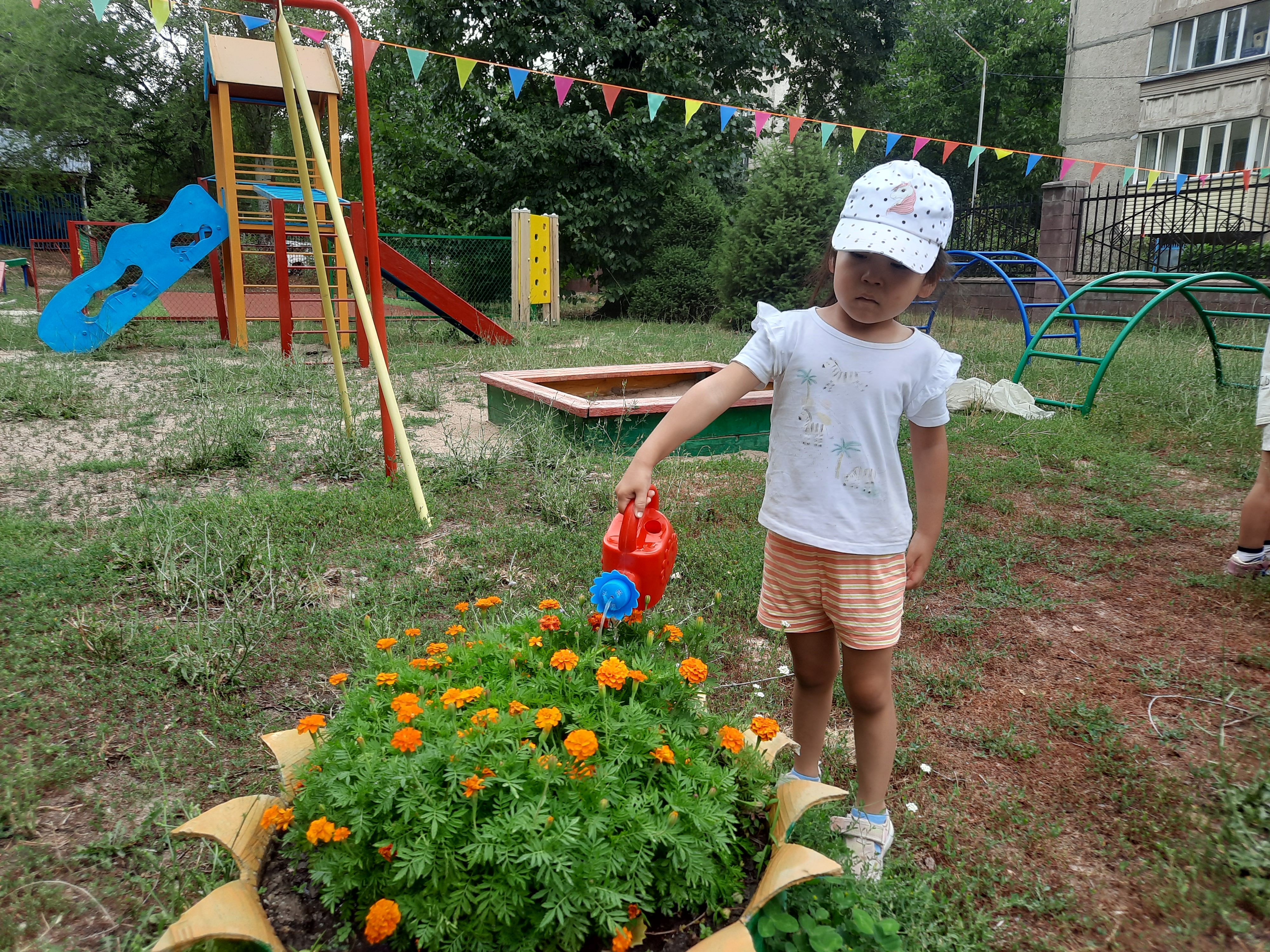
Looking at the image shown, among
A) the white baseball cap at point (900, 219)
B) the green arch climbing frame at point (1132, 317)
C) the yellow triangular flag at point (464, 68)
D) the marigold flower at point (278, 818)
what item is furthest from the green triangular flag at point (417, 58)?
the marigold flower at point (278, 818)

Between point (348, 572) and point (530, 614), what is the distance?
4.36 ft

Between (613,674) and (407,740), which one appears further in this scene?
(613,674)

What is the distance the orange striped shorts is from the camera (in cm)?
173

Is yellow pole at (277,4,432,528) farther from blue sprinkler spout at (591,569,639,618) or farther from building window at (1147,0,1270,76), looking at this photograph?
building window at (1147,0,1270,76)

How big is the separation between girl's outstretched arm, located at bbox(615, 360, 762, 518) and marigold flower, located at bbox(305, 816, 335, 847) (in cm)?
71

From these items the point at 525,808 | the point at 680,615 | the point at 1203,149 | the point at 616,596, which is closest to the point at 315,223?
the point at 680,615

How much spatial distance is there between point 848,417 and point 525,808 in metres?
1.01

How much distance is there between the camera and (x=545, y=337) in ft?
36.0

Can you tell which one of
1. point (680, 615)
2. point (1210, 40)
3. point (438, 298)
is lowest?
point (680, 615)

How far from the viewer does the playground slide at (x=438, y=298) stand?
963 centimetres

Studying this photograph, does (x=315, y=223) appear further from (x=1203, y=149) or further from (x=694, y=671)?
(x=1203, y=149)

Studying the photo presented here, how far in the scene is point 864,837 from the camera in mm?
1794

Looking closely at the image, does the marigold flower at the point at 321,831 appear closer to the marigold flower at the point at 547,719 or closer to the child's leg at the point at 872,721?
the marigold flower at the point at 547,719

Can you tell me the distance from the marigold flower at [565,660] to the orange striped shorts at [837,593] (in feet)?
1.84
